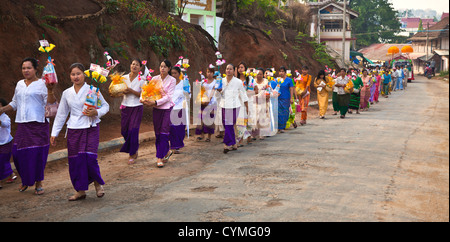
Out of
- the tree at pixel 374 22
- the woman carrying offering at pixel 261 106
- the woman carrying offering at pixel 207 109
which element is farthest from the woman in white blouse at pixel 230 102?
the tree at pixel 374 22

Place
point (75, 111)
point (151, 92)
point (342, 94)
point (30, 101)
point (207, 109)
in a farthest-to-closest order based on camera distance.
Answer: point (342, 94), point (207, 109), point (151, 92), point (30, 101), point (75, 111)

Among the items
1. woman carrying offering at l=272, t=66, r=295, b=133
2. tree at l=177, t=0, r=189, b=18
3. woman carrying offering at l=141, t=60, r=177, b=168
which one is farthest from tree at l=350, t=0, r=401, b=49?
woman carrying offering at l=141, t=60, r=177, b=168

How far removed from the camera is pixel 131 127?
29.8 ft

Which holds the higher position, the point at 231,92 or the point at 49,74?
the point at 49,74

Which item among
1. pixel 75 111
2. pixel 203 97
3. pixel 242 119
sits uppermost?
pixel 75 111

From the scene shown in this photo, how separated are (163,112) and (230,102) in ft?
5.86

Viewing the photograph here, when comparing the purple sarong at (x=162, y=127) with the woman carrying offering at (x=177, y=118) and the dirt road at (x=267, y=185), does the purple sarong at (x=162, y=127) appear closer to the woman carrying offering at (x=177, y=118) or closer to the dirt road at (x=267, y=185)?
the dirt road at (x=267, y=185)

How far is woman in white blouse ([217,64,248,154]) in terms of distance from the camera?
1022 centimetres

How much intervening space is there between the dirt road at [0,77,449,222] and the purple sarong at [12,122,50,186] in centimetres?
28

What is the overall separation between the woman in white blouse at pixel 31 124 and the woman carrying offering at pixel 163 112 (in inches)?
87.2

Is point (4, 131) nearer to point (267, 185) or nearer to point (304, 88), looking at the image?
point (267, 185)

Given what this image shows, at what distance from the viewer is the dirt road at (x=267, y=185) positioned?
5570 millimetres

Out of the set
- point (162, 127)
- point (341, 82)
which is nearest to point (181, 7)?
point (341, 82)
